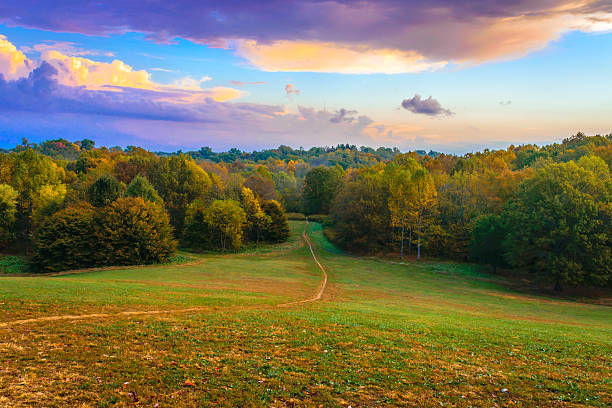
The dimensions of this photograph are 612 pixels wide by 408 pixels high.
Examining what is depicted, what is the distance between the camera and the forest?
1563 inches

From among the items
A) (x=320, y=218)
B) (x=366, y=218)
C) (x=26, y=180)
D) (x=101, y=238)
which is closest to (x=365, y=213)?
(x=366, y=218)

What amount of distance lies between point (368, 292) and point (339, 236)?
41632 millimetres

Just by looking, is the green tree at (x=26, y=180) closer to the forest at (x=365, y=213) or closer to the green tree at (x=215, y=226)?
the forest at (x=365, y=213)

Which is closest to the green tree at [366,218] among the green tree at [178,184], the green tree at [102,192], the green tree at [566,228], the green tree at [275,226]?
the green tree at [275,226]

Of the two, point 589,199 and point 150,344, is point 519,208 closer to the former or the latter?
point 589,199

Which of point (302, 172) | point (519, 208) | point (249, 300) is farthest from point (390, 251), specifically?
point (302, 172)

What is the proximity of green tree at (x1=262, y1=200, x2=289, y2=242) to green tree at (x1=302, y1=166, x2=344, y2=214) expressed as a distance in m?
36.0

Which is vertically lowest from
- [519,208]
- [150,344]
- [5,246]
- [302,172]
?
[5,246]

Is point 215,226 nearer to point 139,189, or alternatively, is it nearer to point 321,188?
point 139,189

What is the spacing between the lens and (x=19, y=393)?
7.76 meters

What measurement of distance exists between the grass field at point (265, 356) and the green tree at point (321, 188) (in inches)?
3587

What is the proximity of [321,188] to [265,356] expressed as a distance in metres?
103

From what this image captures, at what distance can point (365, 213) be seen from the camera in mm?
67625

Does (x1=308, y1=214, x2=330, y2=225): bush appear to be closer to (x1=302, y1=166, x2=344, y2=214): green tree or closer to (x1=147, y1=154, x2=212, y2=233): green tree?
(x1=302, y1=166, x2=344, y2=214): green tree
